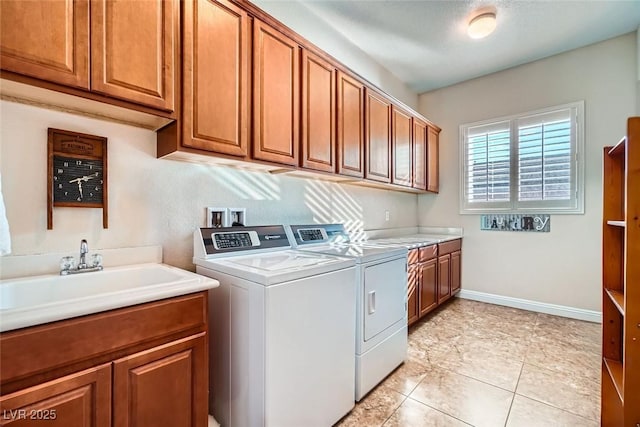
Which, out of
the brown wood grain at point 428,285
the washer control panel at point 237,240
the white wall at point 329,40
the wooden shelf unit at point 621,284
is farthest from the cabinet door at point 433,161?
the washer control panel at point 237,240

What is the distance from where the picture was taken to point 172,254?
66.3 inches

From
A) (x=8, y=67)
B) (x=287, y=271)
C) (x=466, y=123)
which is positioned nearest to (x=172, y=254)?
(x=287, y=271)

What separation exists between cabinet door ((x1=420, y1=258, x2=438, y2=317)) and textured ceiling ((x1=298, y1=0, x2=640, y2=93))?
2339 millimetres

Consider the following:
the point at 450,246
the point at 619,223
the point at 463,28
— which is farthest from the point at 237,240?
the point at 463,28

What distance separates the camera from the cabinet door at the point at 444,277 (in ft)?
10.7

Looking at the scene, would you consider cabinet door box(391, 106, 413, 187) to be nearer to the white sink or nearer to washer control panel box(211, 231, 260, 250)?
washer control panel box(211, 231, 260, 250)

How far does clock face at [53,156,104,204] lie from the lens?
1.31 m

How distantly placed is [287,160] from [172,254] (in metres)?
0.93

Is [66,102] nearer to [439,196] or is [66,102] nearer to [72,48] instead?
[72,48]

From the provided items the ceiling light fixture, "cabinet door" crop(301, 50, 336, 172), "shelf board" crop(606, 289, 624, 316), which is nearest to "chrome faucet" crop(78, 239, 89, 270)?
"cabinet door" crop(301, 50, 336, 172)

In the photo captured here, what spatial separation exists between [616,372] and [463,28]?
2.92 m

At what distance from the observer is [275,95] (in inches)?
72.7

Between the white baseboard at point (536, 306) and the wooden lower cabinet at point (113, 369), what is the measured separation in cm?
369

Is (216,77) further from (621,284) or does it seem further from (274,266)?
(621,284)
